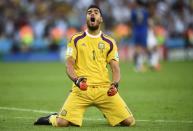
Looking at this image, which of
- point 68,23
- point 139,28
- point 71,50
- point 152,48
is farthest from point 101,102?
point 68,23

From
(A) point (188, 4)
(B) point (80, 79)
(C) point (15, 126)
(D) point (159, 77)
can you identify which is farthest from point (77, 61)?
(A) point (188, 4)

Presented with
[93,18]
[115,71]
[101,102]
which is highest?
[93,18]

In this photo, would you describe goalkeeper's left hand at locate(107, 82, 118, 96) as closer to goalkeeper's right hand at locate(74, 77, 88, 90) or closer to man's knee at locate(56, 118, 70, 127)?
goalkeeper's right hand at locate(74, 77, 88, 90)

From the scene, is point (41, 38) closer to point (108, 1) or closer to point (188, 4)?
point (108, 1)

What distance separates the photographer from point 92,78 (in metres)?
11.2

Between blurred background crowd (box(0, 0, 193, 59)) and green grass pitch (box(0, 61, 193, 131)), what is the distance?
608cm

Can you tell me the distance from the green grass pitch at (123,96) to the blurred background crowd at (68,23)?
6079mm

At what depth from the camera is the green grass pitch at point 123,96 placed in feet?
37.5

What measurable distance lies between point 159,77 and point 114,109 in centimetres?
1178

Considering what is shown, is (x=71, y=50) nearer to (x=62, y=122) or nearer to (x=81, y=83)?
(x=81, y=83)

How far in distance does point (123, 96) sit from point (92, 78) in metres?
5.55

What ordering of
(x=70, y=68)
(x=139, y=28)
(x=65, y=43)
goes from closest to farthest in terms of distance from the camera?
1. (x=70, y=68)
2. (x=139, y=28)
3. (x=65, y=43)

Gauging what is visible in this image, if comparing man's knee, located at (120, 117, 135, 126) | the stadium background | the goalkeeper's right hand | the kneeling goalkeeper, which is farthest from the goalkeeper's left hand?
the stadium background

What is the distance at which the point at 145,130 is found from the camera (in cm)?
1068
